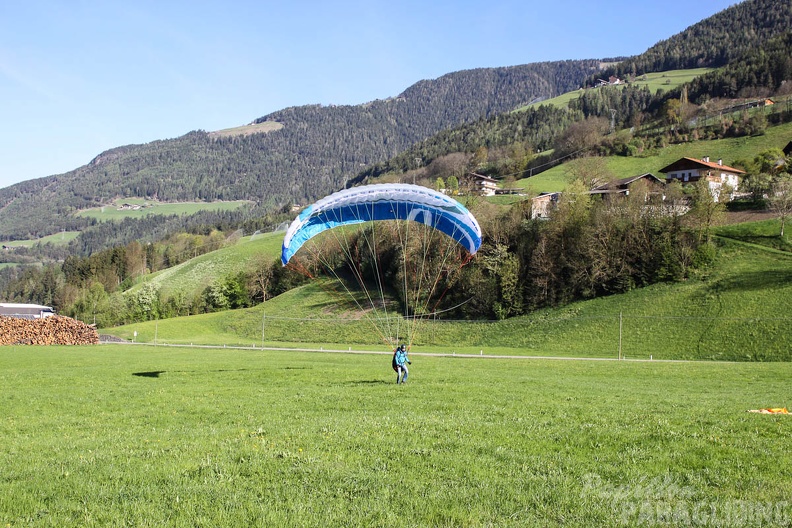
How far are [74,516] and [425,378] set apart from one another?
597 inches

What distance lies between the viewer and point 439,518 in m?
5.42

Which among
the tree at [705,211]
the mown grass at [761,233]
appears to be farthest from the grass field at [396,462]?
the mown grass at [761,233]

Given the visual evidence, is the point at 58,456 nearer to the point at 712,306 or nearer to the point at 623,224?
the point at 712,306

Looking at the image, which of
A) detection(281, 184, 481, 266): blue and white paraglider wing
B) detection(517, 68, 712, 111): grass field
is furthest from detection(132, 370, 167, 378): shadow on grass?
detection(517, 68, 712, 111): grass field

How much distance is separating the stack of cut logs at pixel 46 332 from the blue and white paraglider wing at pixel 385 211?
134 ft

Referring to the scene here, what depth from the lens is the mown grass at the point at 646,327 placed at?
38250 millimetres

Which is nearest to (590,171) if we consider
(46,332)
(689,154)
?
(689,154)

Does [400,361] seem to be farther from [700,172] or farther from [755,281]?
[700,172]

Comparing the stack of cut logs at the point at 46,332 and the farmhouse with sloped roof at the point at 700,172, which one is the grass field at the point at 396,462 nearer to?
the stack of cut logs at the point at 46,332

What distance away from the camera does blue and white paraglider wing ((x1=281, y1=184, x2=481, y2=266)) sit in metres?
20.3

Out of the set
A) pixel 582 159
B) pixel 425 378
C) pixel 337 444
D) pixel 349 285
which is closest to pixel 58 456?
pixel 337 444

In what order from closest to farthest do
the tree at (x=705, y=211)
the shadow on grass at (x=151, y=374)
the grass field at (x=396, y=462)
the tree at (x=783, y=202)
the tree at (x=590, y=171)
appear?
the grass field at (x=396, y=462) < the shadow on grass at (x=151, y=374) < the tree at (x=705, y=211) < the tree at (x=783, y=202) < the tree at (x=590, y=171)

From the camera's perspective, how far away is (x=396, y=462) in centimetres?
716

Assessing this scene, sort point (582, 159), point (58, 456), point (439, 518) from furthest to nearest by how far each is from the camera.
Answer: point (582, 159), point (58, 456), point (439, 518)
